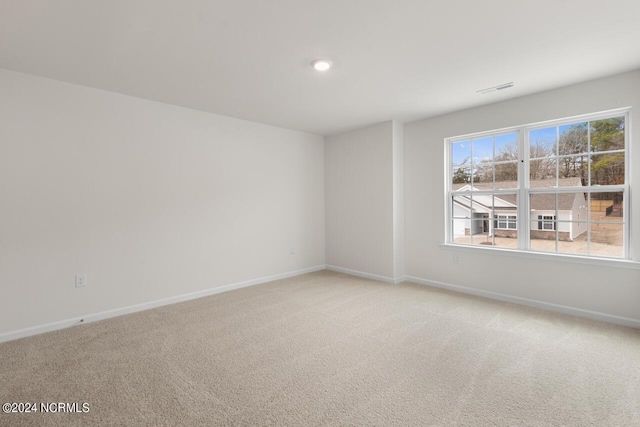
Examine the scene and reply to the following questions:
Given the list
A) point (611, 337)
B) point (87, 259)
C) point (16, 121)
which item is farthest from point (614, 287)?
point (16, 121)

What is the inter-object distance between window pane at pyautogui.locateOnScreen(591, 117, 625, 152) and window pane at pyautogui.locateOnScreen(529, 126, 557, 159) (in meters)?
0.33

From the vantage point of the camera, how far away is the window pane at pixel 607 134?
298 centimetres

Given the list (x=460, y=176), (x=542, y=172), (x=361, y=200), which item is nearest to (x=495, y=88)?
(x=542, y=172)

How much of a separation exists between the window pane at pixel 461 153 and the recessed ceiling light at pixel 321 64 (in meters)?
2.38

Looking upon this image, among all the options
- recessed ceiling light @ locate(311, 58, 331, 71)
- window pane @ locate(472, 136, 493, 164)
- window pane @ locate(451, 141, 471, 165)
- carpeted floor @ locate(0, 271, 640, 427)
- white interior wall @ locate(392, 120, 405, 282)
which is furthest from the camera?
white interior wall @ locate(392, 120, 405, 282)

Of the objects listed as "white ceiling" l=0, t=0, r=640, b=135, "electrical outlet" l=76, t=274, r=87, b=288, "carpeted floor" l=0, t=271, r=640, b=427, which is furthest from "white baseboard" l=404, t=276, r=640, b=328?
"electrical outlet" l=76, t=274, r=87, b=288

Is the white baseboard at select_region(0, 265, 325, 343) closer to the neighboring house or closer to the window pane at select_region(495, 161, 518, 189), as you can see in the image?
the neighboring house

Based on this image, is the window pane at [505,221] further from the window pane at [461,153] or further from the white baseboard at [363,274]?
the white baseboard at [363,274]

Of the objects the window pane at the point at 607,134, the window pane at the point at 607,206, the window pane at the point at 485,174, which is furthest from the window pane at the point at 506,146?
the window pane at the point at 607,206

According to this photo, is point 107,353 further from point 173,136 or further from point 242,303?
point 173,136

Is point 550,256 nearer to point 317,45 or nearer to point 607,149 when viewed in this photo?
point 607,149

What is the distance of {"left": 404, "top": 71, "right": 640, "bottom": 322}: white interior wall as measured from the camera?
2.87 m

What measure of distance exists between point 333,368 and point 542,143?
3349 millimetres

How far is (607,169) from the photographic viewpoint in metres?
3.05
